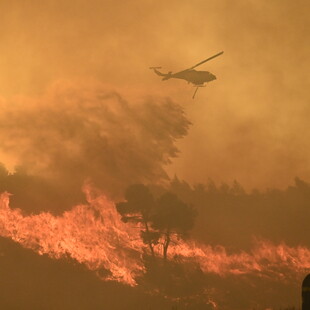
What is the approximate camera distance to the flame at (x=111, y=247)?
36094 mm

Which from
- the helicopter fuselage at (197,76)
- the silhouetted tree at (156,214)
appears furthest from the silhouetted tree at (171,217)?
the helicopter fuselage at (197,76)

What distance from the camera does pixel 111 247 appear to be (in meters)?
38.5

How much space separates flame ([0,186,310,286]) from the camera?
118 ft

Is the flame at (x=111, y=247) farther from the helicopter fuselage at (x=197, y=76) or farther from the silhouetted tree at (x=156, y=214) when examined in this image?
the helicopter fuselage at (x=197, y=76)

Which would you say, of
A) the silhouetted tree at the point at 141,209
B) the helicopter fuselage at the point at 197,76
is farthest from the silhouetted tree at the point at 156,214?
the helicopter fuselage at the point at 197,76

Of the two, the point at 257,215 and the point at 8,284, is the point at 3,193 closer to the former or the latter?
the point at 8,284

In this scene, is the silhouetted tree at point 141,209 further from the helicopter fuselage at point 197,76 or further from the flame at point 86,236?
the helicopter fuselage at point 197,76

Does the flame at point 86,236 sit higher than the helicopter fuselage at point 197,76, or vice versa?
the helicopter fuselage at point 197,76

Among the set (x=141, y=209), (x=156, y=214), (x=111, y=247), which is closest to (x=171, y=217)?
(x=156, y=214)

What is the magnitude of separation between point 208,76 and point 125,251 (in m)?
18.5

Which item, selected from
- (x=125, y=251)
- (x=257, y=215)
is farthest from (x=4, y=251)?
(x=257, y=215)

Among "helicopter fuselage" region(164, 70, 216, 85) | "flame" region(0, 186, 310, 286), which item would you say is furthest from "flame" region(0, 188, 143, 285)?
"helicopter fuselage" region(164, 70, 216, 85)

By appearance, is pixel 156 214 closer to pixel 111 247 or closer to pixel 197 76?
pixel 111 247

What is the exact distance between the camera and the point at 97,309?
30344 millimetres
